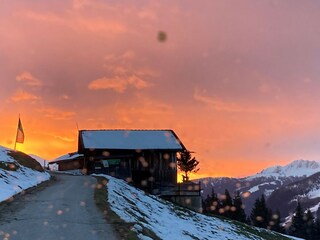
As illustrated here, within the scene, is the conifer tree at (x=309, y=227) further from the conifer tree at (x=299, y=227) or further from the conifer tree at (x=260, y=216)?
the conifer tree at (x=260, y=216)

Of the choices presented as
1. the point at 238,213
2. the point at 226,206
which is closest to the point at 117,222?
the point at 238,213

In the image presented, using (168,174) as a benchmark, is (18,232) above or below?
below

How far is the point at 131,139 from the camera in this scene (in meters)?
44.4

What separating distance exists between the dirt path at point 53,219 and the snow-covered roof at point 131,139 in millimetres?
22587

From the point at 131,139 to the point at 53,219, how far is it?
100 ft

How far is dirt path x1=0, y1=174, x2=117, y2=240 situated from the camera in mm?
11789

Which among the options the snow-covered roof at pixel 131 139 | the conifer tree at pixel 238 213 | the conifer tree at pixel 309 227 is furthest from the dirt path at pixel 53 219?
the conifer tree at pixel 309 227

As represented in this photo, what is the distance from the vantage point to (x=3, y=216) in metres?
14.2

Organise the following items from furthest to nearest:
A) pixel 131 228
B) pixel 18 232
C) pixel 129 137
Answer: pixel 129 137
pixel 131 228
pixel 18 232

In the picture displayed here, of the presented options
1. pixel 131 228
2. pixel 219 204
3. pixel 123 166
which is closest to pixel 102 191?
pixel 131 228

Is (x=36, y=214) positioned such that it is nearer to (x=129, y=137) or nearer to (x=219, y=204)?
(x=129, y=137)

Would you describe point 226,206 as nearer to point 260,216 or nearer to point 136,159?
point 260,216

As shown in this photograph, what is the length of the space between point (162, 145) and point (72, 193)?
2200cm

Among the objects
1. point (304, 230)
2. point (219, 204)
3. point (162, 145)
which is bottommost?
point (304, 230)
